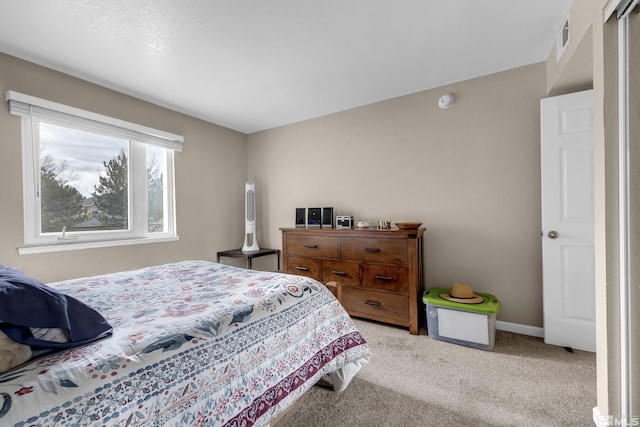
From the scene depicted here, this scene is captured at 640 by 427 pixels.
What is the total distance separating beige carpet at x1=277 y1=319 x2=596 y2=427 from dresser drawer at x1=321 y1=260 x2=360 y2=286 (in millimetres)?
705

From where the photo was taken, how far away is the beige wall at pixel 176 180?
6.72 feet

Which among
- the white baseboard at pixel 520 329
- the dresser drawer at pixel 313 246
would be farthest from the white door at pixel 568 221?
the dresser drawer at pixel 313 246

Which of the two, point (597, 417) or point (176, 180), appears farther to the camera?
point (176, 180)

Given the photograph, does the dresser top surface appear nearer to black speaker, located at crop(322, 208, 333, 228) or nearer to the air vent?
black speaker, located at crop(322, 208, 333, 228)

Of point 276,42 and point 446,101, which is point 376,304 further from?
point 276,42

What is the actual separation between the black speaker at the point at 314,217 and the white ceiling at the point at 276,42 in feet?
4.32

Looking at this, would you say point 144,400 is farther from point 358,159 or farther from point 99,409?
point 358,159

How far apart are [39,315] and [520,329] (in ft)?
10.4

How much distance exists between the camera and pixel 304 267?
304 centimetres

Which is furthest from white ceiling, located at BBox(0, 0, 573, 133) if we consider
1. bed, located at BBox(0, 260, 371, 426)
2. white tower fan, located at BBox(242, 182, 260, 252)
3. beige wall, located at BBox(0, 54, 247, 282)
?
bed, located at BBox(0, 260, 371, 426)

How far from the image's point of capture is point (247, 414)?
992 millimetres

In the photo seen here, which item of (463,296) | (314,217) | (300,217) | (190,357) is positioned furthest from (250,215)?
(190,357)

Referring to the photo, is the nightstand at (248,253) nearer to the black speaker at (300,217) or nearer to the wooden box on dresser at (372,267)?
the black speaker at (300,217)

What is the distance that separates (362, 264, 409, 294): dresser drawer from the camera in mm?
2471
